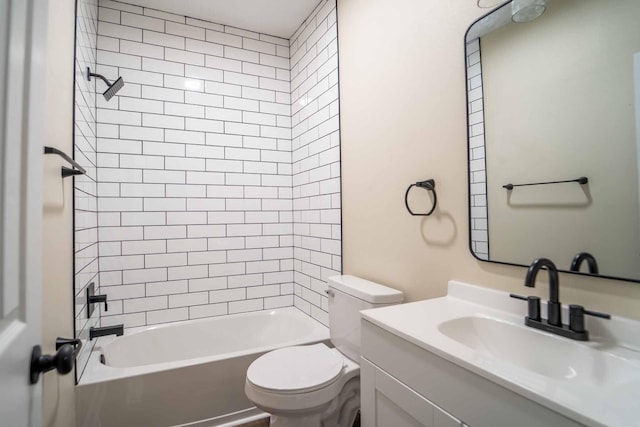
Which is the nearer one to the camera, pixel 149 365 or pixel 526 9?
pixel 526 9

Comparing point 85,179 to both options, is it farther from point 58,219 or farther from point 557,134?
point 557,134

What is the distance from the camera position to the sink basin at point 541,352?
741 mm

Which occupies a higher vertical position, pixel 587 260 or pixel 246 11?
pixel 246 11

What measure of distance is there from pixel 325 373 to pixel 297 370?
0.46ft

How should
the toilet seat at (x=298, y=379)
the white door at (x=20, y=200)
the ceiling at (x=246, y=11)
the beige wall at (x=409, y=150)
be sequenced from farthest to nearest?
the ceiling at (x=246, y=11), the toilet seat at (x=298, y=379), the beige wall at (x=409, y=150), the white door at (x=20, y=200)

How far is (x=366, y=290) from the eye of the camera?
156 centimetres

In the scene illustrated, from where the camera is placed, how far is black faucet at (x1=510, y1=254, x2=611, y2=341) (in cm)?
84

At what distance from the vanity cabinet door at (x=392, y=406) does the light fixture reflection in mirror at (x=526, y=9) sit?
129cm

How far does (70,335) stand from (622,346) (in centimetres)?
195

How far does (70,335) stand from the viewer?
132cm

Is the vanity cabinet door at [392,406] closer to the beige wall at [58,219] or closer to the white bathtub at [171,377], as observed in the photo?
the white bathtub at [171,377]

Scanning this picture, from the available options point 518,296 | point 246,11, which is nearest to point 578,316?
point 518,296

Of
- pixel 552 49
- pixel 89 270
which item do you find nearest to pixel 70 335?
pixel 89 270

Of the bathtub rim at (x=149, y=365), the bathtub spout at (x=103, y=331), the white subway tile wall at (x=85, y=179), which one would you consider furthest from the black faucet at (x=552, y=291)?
the bathtub spout at (x=103, y=331)
